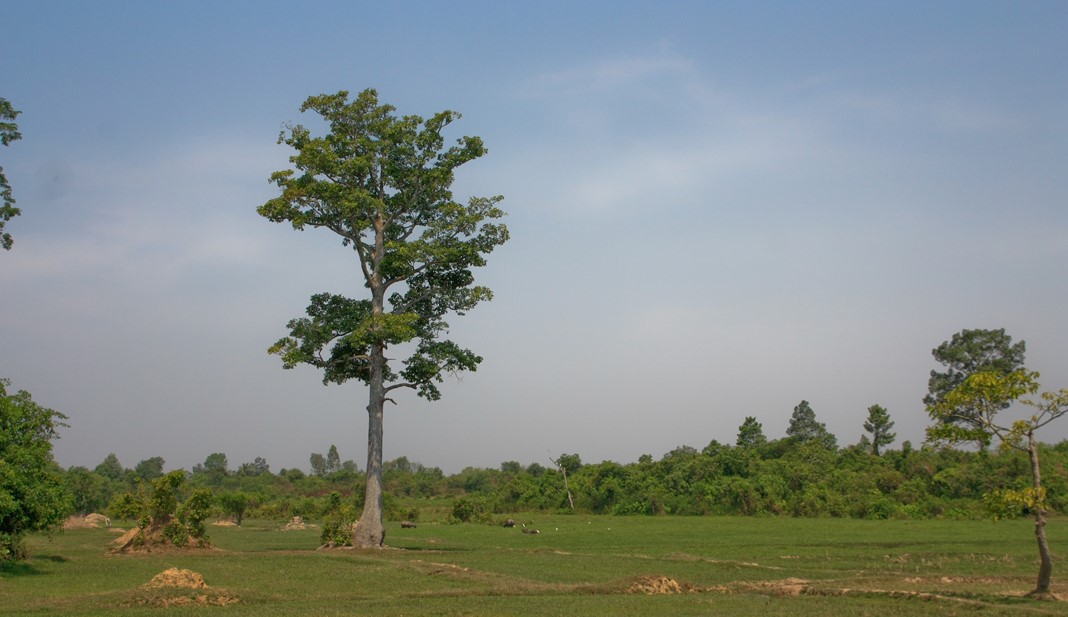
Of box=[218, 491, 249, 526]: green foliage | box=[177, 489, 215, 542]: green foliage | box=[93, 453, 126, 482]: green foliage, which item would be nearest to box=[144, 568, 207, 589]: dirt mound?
box=[177, 489, 215, 542]: green foliage

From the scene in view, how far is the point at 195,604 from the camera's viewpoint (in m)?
18.8

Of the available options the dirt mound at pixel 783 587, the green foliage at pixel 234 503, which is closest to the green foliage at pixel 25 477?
the dirt mound at pixel 783 587

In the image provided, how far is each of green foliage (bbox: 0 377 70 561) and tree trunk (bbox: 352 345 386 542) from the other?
11.8 m

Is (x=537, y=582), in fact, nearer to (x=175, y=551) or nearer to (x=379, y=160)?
(x=175, y=551)

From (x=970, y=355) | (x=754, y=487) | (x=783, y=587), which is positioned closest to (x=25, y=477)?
(x=783, y=587)

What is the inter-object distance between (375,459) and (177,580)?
51.9 ft

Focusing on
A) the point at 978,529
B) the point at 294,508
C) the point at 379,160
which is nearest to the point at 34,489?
the point at 379,160

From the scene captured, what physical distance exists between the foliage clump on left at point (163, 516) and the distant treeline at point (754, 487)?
1498 centimetres

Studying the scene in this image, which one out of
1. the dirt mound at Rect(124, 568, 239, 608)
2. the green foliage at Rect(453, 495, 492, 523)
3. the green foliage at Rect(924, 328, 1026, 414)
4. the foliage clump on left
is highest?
the green foliage at Rect(924, 328, 1026, 414)

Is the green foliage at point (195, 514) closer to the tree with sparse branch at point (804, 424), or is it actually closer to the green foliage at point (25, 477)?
the green foliage at point (25, 477)

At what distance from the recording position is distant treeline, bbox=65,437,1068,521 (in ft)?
186

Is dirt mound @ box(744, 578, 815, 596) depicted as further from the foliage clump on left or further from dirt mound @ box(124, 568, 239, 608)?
the foliage clump on left

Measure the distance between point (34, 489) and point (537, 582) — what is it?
15069mm

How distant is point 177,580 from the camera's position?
20.9 meters
